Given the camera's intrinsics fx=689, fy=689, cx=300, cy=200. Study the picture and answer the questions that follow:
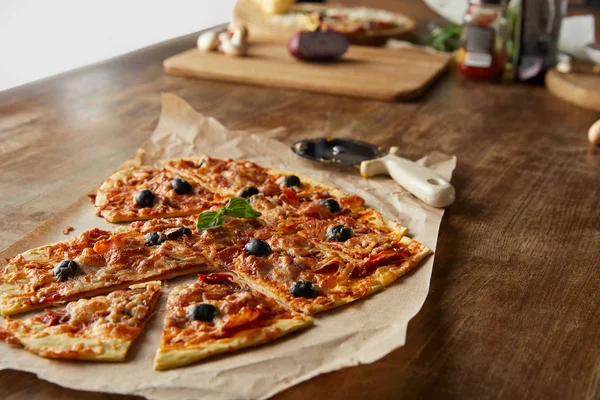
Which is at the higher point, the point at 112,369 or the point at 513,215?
the point at 112,369

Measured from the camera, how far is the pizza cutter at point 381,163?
2725mm

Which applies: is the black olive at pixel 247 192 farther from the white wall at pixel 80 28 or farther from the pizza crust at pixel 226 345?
the white wall at pixel 80 28

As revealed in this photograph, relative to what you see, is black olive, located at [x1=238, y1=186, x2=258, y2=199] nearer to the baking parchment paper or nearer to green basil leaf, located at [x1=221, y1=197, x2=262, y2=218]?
green basil leaf, located at [x1=221, y1=197, x2=262, y2=218]

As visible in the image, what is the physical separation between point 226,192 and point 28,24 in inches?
170

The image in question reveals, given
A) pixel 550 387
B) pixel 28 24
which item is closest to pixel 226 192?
pixel 550 387

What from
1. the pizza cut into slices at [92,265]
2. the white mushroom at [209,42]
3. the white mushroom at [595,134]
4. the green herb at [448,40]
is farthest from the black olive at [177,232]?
the green herb at [448,40]

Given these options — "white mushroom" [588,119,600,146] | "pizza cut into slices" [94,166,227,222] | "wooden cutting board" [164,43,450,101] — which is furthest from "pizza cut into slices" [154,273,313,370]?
"wooden cutting board" [164,43,450,101]

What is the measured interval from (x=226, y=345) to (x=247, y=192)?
102cm

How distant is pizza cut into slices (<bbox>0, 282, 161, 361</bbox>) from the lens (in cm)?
177

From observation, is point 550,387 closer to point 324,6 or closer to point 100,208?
point 100,208

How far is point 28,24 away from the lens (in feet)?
20.4

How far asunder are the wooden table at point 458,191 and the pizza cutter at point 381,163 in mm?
108

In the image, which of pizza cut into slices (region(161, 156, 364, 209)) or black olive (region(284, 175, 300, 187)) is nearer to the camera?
pizza cut into slices (region(161, 156, 364, 209))

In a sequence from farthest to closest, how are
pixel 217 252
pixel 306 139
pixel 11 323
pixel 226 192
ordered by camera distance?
pixel 306 139 → pixel 226 192 → pixel 217 252 → pixel 11 323
